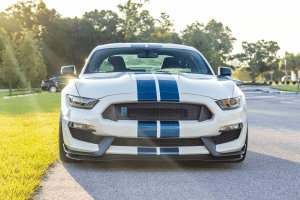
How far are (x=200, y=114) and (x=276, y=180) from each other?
3.29 feet

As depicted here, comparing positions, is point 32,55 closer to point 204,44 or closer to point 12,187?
point 12,187

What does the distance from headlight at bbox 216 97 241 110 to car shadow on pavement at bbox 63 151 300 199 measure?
695 millimetres

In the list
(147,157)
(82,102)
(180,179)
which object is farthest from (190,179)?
(82,102)

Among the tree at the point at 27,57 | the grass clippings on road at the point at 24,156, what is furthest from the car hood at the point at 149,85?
the tree at the point at 27,57

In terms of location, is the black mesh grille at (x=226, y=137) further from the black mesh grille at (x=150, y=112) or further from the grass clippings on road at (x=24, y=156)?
the grass clippings on road at (x=24, y=156)

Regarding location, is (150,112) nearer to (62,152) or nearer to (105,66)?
(62,152)

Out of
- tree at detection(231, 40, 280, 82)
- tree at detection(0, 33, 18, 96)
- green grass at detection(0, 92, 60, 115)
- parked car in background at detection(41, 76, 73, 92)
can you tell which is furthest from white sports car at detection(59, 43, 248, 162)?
tree at detection(231, 40, 280, 82)

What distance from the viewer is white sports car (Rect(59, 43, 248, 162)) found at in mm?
4348

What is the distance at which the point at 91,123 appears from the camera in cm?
439

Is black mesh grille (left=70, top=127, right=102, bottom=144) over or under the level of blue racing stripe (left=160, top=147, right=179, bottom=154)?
over

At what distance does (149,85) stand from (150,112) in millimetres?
330

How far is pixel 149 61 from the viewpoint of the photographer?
610 cm

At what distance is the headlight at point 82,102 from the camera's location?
14.6ft

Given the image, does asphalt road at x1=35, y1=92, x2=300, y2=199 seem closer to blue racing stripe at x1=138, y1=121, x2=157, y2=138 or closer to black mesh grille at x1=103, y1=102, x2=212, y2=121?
blue racing stripe at x1=138, y1=121, x2=157, y2=138
